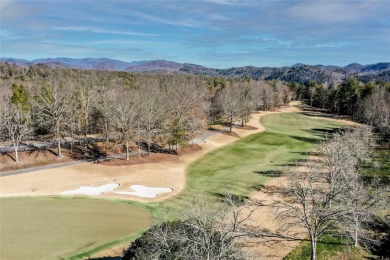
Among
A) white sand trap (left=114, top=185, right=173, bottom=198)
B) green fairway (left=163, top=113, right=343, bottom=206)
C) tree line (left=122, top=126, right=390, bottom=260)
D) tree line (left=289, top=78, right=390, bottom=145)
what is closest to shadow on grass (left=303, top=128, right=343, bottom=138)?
green fairway (left=163, top=113, right=343, bottom=206)

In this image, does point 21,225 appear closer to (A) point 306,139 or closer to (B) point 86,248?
(B) point 86,248

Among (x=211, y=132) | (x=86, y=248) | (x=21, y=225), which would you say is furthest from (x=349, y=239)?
(x=211, y=132)

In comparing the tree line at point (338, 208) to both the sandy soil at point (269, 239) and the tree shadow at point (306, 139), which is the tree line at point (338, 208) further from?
the tree shadow at point (306, 139)

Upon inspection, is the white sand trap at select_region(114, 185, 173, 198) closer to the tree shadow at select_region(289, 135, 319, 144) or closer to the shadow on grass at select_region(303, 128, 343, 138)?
the tree shadow at select_region(289, 135, 319, 144)

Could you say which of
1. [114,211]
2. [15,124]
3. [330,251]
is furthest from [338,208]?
[15,124]

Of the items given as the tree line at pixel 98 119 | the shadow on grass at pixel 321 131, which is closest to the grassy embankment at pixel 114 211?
the tree line at pixel 98 119

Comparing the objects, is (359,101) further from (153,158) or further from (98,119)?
(98,119)

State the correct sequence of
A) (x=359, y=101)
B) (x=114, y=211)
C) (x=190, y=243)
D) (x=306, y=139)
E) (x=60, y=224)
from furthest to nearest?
(x=359, y=101)
(x=306, y=139)
(x=114, y=211)
(x=60, y=224)
(x=190, y=243)
